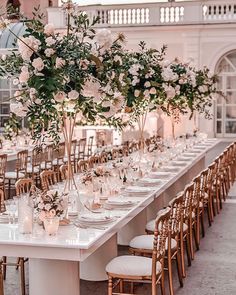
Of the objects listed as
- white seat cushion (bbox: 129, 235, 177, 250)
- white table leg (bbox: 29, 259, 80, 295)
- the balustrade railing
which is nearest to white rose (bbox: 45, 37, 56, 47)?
white table leg (bbox: 29, 259, 80, 295)

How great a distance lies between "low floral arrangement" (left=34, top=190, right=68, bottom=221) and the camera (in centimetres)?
444

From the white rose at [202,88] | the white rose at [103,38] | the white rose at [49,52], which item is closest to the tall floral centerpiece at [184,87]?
the white rose at [202,88]

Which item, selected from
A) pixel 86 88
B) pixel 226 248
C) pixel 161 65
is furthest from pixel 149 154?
pixel 86 88

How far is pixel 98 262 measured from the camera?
5648mm

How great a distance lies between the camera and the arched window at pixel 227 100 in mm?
18344

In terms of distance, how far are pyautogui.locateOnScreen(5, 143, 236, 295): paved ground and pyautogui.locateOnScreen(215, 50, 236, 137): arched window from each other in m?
10.6

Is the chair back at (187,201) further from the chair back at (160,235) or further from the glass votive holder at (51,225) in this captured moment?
the glass votive holder at (51,225)

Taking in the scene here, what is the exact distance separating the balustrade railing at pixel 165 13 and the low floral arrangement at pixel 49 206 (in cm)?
1354

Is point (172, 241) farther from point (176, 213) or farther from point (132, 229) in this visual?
point (132, 229)

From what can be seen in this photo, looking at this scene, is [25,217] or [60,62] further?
[60,62]

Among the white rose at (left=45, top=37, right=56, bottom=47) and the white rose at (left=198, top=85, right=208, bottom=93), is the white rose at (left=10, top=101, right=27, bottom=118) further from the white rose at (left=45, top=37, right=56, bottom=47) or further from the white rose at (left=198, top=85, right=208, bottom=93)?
the white rose at (left=198, top=85, right=208, bottom=93)

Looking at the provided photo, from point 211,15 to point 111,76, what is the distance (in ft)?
45.1

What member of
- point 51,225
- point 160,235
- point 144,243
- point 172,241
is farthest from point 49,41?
point 172,241

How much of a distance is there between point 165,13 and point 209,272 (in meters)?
13.4
